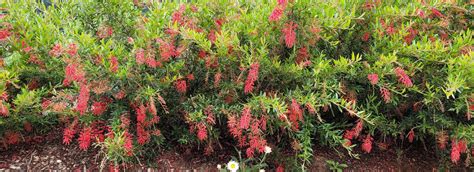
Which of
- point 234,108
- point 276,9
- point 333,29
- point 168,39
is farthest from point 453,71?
point 168,39

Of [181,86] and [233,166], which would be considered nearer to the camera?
[181,86]

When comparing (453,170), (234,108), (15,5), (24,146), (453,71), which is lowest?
(453,170)

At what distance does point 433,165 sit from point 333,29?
113cm

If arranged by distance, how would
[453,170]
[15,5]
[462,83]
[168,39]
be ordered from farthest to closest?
[453,170] < [15,5] < [168,39] < [462,83]

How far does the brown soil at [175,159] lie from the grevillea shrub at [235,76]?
0.26 feet

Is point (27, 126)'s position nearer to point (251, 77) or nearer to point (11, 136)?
point (11, 136)

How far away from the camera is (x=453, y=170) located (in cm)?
266

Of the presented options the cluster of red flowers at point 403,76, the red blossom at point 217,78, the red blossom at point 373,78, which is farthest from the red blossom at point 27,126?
the cluster of red flowers at point 403,76

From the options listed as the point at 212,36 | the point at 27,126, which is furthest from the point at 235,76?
the point at 27,126

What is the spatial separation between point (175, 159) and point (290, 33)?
39.6 inches

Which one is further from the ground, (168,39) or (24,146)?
(168,39)

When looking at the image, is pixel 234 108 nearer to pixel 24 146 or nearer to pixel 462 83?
pixel 462 83

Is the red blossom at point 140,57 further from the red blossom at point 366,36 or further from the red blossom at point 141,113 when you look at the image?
the red blossom at point 366,36

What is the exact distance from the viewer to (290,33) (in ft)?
7.23
